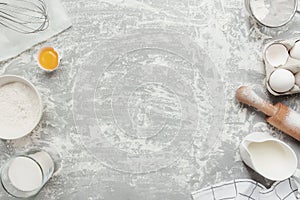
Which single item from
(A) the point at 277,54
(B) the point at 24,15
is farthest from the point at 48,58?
(A) the point at 277,54

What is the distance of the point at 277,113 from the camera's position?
1002 mm

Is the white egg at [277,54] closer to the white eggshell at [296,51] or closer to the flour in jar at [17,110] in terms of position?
the white eggshell at [296,51]

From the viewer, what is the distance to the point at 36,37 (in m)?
1.03

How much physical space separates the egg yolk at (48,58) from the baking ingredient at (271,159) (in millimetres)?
439

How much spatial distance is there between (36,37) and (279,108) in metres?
0.53

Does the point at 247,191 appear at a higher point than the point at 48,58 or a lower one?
lower

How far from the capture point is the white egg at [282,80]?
978 millimetres

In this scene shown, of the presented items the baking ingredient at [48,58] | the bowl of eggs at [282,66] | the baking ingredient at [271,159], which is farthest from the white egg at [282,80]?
the baking ingredient at [48,58]

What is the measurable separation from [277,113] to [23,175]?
0.53m

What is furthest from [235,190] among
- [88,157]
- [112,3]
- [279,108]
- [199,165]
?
[112,3]

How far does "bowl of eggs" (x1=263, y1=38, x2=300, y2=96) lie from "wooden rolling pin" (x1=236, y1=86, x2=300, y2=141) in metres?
0.03

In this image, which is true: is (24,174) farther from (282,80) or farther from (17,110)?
(282,80)

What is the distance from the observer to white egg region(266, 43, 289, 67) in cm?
101

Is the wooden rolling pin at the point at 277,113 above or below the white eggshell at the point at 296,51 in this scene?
below
